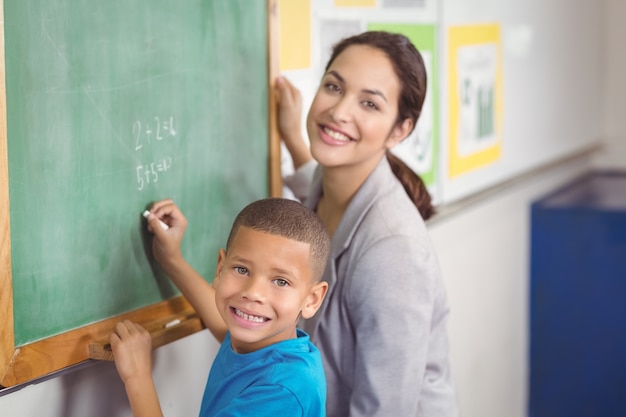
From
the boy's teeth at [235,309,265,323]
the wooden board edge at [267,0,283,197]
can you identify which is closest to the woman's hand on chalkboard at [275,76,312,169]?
the wooden board edge at [267,0,283,197]

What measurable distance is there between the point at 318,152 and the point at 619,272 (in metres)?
2.55

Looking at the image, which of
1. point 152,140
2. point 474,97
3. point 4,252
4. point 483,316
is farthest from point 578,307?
point 4,252

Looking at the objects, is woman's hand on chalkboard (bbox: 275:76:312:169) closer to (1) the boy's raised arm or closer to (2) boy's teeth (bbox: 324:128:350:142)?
(2) boy's teeth (bbox: 324:128:350:142)

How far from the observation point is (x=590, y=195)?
14.2 feet

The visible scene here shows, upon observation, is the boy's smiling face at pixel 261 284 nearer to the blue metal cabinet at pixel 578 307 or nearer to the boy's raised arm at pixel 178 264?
the boy's raised arm at pixel 178 264

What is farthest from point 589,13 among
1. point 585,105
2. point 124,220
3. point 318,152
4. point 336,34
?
point 124,220

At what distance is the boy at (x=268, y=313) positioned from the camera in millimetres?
1356

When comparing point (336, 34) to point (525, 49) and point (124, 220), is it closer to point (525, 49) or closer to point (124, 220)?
point (124, 220)

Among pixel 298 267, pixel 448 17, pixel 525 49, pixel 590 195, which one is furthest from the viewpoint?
pixel 590 195

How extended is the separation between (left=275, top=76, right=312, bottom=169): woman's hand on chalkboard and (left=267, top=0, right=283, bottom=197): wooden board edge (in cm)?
2

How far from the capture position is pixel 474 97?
3.21 meters

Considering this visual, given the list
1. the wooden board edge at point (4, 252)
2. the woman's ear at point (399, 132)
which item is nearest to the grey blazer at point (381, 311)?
the woman's ear at point (399, 132)

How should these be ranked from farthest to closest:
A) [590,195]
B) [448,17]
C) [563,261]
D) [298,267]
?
[590,195] → [563,261] → [448,17] → [298,267]

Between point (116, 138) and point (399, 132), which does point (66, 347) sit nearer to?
point (116, 138)
